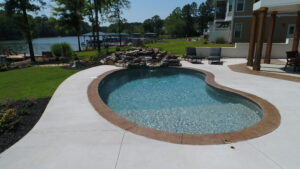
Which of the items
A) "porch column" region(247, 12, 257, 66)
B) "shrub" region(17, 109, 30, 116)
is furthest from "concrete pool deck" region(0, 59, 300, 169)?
"porch column" region(247, 12, 257, 66)

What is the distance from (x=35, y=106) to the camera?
496cm

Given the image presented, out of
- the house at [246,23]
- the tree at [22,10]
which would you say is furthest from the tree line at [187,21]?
the tree at [22,10]

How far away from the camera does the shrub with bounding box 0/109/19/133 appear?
145 inches

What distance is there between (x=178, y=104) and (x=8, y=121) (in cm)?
456

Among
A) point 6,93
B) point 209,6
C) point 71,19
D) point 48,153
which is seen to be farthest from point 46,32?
point 48,153

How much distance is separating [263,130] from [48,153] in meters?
3.98

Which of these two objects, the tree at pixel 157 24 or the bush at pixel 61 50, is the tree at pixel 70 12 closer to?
the bush at pixel 61 50

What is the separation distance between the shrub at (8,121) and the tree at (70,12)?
2026 cm

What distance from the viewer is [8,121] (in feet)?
12.9

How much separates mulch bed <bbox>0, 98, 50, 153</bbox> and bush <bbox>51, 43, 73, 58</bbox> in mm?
10866

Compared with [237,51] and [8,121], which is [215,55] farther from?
[8,121]

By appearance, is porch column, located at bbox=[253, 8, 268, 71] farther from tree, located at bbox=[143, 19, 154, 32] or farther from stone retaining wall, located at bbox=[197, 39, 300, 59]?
tree, located at bbox=[143, 19, 154, 32]

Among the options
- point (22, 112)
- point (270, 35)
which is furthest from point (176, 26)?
point (22, 112)

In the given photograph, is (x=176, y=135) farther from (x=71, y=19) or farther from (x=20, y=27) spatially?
(x=71, y=19)
